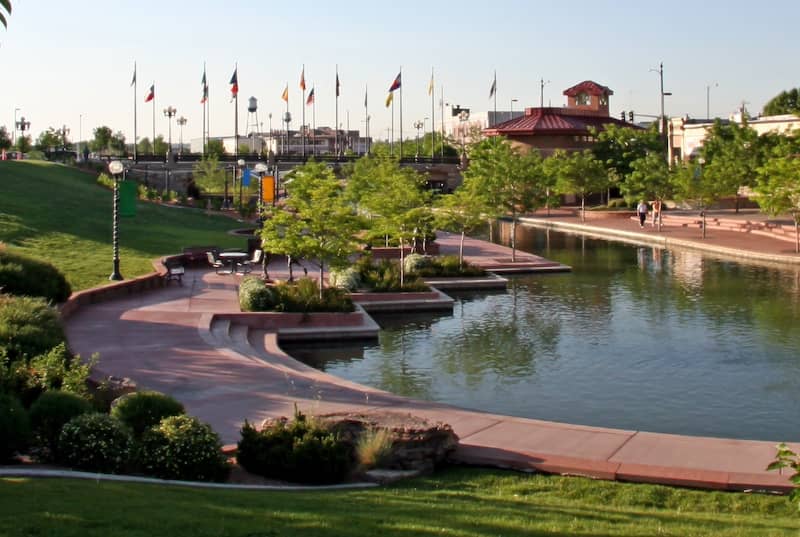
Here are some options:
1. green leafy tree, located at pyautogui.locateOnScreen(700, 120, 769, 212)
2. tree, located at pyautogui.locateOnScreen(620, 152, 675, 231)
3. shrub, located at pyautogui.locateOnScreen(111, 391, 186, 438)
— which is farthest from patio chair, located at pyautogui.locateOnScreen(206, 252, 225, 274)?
green leafy tree, located at pyautogui.locateOnScreen(700, 120, 769, 212)

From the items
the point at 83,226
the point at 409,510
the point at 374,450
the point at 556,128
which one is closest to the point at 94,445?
the point at 374,450

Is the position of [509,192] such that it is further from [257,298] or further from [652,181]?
[652,181]

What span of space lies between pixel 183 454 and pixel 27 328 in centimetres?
640

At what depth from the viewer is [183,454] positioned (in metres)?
11.2

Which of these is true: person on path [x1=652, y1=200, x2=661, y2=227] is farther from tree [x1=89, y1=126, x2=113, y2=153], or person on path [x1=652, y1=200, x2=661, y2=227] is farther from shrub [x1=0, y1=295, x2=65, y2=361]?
tree [x1=89, y1=126, x2=113, y2=153]

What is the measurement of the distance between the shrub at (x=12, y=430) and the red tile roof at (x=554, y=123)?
3264 inches

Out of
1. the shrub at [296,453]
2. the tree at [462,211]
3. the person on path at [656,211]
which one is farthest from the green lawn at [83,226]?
the person on path at [656,211]

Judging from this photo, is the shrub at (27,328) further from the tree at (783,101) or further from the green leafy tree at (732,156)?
the tree at (783,101)

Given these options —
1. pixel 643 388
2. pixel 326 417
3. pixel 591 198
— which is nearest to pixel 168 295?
pixel 643 388

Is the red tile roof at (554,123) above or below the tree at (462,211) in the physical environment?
above

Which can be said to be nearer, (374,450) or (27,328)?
(374,450)

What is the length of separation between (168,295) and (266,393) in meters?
12.7

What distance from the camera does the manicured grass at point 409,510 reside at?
835 cm

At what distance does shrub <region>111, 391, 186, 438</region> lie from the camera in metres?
12.3
